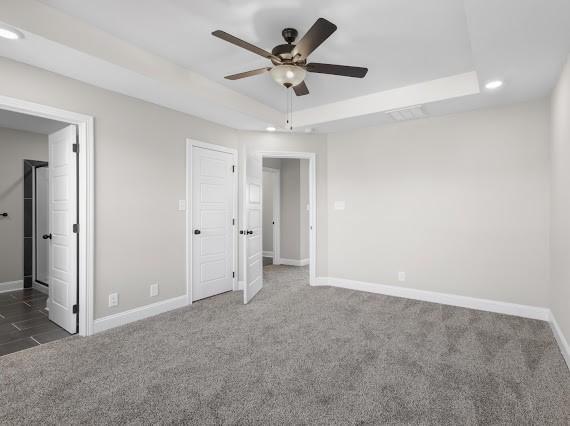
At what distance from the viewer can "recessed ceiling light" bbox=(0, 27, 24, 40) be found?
219 centimetres

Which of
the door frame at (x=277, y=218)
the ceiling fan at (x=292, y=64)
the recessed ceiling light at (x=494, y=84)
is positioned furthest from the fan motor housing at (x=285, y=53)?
the door frame at (x=277, y=218)

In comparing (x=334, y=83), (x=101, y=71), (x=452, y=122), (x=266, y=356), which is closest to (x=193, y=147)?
(x=101, y=71)

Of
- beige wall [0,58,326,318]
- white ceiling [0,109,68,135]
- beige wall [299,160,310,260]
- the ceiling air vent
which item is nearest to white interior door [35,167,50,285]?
white ceiling [0,109,68,135]

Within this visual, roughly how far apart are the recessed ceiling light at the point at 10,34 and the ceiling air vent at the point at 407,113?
11.7ft

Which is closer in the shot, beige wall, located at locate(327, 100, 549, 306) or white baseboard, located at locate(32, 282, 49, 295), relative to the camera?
beige wall, located at locate(327, 100, 549, 306)

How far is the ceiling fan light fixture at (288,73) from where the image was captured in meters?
2.52

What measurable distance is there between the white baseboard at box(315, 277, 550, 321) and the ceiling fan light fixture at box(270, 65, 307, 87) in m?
3.18

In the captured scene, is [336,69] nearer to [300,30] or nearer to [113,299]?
[300,30]

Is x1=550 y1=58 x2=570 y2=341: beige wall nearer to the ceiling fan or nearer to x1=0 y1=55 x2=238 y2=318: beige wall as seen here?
the ceiling fan

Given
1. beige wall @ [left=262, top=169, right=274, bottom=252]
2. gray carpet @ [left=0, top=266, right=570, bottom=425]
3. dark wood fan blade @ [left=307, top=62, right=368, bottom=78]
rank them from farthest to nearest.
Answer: beige wall @ [left=262, top=169, right=274, bottom=252] → dark wood fan blade @ [left=307, top=62, right=368, bottom=78] → gray carpet @ [left=0, top=266, right=570, bottom=425]

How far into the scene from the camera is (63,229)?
3.21m

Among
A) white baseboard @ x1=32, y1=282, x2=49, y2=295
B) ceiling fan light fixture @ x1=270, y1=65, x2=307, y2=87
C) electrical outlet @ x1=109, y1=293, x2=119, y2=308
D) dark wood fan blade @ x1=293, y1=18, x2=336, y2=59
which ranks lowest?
white baseboard @ x1=32, y1=282, x2=49, y2=295

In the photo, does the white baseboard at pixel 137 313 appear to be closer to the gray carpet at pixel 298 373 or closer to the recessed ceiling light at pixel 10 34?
the gray carpet at pixel 298 373

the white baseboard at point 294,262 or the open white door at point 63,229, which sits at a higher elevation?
the open white door at point 63,229
